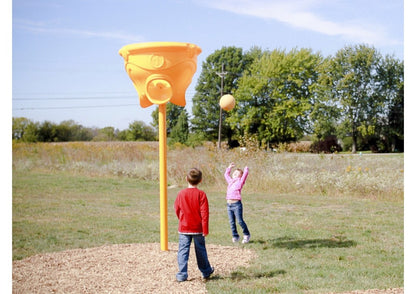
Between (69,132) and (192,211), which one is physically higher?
(69,132)

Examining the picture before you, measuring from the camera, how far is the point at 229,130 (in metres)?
31.1

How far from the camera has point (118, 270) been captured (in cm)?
460

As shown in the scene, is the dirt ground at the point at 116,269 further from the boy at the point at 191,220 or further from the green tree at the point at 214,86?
the green tree at the point at 214,86

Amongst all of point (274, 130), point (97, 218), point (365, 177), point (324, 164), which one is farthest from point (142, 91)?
point (274, 130)

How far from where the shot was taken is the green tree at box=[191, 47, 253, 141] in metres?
29.4

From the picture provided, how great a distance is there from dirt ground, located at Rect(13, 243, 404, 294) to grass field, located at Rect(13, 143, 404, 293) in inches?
10.3

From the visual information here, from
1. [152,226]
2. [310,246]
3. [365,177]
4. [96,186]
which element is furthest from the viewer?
[96,186]

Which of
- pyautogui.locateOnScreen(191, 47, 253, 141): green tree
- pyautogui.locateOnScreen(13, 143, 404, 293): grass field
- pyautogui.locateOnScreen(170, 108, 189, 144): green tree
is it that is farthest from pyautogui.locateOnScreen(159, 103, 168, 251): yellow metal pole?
pyautogui.locateOnScreen(191, 47, 253, 141): green tree

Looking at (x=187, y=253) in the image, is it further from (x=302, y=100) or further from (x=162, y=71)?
(x=302, y=100)

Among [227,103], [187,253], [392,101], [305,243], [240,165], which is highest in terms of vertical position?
[392,101]

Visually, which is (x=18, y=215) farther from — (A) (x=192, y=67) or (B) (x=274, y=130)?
(B) (x=274, y=130)

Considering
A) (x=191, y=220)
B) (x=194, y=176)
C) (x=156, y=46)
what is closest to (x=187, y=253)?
(x=191, y=220)

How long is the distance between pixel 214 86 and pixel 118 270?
85.7ft

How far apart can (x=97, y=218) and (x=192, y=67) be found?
421cm
